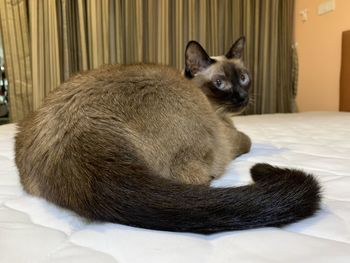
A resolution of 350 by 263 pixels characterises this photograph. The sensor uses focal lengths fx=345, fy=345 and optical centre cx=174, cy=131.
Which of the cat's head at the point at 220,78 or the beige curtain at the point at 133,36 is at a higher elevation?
the beige curtain at the point at 133,36

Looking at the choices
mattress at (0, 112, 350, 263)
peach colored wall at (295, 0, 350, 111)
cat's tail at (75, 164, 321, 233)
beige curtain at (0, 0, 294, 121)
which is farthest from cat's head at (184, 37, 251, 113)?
peach colored wall at (295, 0, 350, 111)

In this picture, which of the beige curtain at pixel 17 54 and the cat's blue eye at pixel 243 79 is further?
the beige curtain at pixel 17 54

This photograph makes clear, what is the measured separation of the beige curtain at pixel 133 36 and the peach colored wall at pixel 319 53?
131mm

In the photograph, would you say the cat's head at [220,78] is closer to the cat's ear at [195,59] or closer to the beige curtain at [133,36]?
the cat's ear at [195,59]

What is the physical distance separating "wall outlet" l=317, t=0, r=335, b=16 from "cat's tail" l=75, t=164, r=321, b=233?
3.06m

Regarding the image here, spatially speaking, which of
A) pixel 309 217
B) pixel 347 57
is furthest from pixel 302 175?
pixel 347 57

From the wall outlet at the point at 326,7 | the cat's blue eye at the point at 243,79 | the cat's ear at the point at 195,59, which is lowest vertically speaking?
the cat's blue eye at the point at 243,79

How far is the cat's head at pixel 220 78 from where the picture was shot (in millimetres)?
1293

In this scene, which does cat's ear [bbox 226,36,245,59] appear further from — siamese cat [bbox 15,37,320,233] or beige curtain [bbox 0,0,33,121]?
beige curtain [bbox 0,0,33,121]

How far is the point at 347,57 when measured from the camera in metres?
3.04

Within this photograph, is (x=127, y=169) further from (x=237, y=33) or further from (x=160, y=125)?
(x=237, y=33)

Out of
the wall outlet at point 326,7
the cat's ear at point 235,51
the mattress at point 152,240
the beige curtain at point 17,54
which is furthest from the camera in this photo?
the wall outlet at point 326,7

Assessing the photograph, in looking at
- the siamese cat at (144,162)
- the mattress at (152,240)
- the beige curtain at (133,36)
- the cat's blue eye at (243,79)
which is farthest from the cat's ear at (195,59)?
the beige curtain at (133,36)

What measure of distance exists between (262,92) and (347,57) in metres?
0.84
